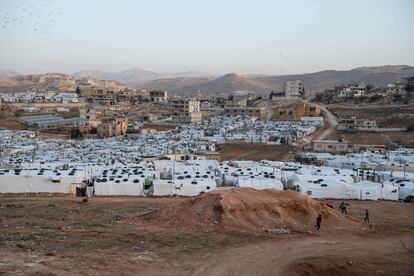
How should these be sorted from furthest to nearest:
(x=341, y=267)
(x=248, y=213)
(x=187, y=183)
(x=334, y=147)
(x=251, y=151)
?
(x=251, y=151) < (x=334, y=147) < (x=187, y=183) < (x=248, y=213) < (x=341, y=267)

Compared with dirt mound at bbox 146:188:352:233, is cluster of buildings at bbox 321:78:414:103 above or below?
above

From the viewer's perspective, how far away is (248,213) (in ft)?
42.6

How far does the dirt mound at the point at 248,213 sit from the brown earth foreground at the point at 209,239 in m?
0.03

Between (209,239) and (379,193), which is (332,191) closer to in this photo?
(379,193)

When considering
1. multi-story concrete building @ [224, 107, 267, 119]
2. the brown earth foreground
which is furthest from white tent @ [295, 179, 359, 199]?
multi-story concrete building @ [224, 107, 267, 119]

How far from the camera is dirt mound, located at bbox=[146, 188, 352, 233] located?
12.6 metres

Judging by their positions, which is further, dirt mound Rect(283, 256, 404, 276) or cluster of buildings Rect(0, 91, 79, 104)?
cluster of buildings Rect(0, 91, 79, 104)

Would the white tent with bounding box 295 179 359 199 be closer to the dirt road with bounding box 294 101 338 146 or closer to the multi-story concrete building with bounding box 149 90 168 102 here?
the dirt road with bounding box 294 101 338 146

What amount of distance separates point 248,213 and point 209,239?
198cm

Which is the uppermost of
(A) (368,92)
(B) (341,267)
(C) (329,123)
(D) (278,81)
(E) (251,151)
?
(D) (278,81)

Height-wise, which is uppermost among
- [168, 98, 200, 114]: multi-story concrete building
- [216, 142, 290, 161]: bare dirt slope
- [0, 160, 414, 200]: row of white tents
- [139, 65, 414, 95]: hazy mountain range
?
[139, 65, 414, 95]: hazy mountain range

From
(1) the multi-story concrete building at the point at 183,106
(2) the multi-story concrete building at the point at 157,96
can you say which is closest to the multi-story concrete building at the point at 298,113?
(1) the multi-story concrete building at the point at 183,106

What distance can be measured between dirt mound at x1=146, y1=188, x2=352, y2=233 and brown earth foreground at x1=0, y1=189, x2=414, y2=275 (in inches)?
1.0

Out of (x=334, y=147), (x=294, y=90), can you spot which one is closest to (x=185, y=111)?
(x=294, y=90)
